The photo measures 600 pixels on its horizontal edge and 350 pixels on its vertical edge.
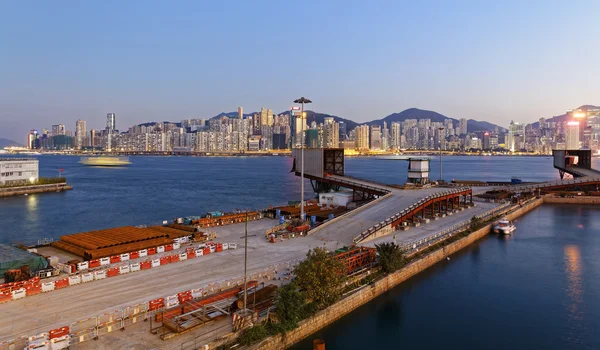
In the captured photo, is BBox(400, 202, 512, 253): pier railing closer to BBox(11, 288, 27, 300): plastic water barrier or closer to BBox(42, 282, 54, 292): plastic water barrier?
BBox(42, 282, 54, 292): plastic water barrier

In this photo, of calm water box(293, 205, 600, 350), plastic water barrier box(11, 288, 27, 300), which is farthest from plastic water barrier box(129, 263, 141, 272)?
calm water box(293, 205, 600, 350)

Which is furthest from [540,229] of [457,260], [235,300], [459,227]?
[235,300]

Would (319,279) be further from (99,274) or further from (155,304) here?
(99,274)

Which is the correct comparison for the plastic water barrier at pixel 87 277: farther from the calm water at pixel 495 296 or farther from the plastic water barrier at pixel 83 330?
the calm water at pixel 495 296

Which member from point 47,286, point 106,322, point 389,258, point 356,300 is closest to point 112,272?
point 47,286

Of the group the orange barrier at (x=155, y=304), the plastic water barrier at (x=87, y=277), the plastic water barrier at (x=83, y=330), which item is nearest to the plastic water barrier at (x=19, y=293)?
the plastic water barrier at (x=87, y=277)
